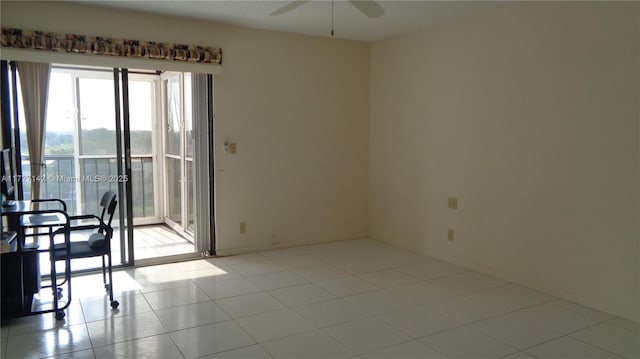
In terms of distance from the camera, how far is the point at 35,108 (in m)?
3.90

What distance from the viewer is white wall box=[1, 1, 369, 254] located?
15.3 ft

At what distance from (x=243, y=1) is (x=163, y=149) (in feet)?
9.27

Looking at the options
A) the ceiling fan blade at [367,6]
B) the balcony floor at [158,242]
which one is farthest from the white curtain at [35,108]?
the ceiling fan blade at [367,6]

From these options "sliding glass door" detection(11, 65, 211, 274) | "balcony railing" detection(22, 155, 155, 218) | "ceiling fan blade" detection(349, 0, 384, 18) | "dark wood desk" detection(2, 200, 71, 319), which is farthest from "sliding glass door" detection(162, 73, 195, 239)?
"ceiling fan blade" detection(349, 0, 384, 18)

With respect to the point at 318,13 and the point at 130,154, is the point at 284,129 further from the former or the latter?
the point at 130,154

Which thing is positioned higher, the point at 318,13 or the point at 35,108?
the point at 318,13

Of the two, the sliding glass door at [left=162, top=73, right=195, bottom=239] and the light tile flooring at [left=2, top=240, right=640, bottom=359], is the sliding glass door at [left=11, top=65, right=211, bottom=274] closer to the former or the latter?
the sliding glass door at [left=162, top=73, right=195, bottom=239]

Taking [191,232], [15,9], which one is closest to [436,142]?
[191,232]

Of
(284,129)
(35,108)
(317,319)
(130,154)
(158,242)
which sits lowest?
(317,319)

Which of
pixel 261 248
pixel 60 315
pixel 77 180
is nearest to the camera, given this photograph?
pixel 60 315

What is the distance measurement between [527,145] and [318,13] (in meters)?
2.07

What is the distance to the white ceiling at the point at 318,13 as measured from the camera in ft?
12.6

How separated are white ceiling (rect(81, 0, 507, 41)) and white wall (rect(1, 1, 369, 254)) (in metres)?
0.23

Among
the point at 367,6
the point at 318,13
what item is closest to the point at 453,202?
the point at 318,13
